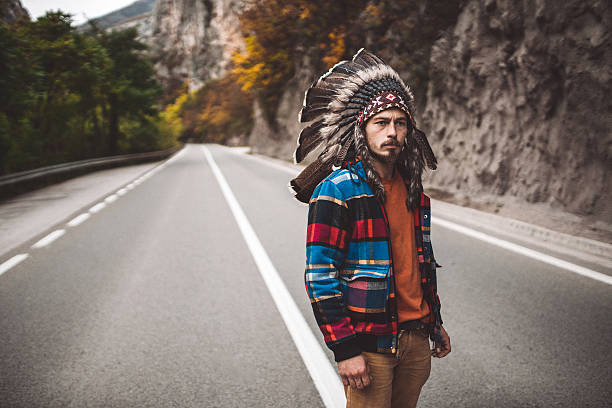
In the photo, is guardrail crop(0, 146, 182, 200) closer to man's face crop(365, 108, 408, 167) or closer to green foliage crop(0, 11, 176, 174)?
green foliage crop(0, 11, 176, 174)

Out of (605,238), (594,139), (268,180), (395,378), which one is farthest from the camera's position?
(268,180)

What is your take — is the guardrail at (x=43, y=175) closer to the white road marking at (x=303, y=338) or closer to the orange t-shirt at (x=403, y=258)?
the white road marking at (x=303, y=338)

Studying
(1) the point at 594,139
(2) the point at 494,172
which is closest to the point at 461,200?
(2) the point at 494,172

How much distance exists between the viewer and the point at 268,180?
16.0m

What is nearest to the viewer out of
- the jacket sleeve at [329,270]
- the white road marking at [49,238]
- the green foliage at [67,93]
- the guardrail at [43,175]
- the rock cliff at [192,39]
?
the jacket sleeve at [329,270]

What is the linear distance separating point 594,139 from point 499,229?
2058 millimetres

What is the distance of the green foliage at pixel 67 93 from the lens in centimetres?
1322

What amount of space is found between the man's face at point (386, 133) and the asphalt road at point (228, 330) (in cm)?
174

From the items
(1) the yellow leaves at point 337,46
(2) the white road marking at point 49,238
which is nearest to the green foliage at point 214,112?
(1) the yellow leaves at point 337,46

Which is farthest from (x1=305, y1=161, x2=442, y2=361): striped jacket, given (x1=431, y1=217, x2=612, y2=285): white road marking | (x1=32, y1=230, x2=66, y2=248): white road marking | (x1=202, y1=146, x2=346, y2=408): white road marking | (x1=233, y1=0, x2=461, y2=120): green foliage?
(x1=233, y1=0, x2=461, y2=120): green foliage

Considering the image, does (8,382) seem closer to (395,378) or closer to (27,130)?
(395,378)

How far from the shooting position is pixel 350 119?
175 cm

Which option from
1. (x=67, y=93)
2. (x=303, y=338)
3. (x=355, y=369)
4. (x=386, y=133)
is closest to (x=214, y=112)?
(x=67, y=93)

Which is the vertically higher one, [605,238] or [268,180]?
[605,238]
